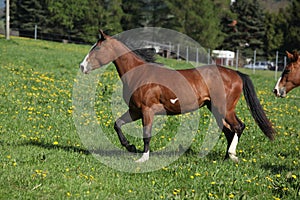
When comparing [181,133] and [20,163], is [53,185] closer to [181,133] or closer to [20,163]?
[20,163]

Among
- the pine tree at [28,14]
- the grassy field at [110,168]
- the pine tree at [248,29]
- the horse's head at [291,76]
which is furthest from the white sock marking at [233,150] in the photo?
the pine tree at [248,29]

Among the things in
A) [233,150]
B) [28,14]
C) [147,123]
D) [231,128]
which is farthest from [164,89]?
[28,14]

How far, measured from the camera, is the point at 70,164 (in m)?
6.47

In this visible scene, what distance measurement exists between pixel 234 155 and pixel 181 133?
196cm

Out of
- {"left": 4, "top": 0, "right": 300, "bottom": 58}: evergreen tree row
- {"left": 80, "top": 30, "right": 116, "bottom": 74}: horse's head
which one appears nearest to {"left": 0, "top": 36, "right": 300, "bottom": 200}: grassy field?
{"left": 80, "top": 30, "right": 116, "bottom": 74}: horse's head

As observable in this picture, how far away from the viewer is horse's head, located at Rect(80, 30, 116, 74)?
→ 7184 millimetres

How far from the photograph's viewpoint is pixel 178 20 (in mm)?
58125

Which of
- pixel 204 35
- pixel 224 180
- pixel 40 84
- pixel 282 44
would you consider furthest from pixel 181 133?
pixel 282 44

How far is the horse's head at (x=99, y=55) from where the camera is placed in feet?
23.6

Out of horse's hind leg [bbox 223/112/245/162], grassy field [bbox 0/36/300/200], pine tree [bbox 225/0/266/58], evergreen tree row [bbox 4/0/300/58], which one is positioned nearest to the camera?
grassy field [bbox 0/36/300/200]

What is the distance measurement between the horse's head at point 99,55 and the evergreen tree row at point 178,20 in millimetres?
43063

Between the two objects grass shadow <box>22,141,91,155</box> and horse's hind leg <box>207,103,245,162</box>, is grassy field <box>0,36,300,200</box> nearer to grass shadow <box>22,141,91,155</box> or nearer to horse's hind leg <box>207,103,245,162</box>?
grass shadow <box>22,141,91,155</box>

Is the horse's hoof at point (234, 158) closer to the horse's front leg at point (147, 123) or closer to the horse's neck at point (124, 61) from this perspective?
the horse's front leg at point (147, 123)

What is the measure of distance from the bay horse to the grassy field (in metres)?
0.65
